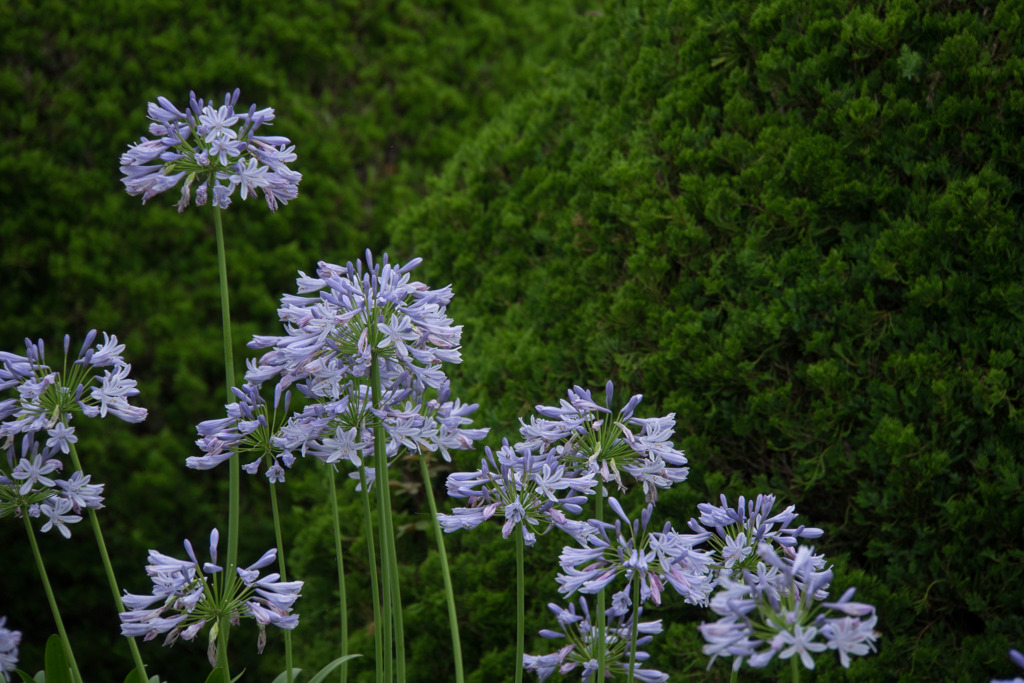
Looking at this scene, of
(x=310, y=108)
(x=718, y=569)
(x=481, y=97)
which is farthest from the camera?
(x=481, y=97)

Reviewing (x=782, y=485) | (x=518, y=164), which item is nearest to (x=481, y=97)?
(x=518, y=164)

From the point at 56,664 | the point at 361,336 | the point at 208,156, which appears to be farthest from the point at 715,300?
the point at 56,664

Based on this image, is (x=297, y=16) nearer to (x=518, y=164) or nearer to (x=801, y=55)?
(x=518, y=164)

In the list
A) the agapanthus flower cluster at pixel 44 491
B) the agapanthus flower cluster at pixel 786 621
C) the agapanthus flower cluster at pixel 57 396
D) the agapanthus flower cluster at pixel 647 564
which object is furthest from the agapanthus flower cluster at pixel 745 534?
the agapanthus flower cluster at pixel 44 491

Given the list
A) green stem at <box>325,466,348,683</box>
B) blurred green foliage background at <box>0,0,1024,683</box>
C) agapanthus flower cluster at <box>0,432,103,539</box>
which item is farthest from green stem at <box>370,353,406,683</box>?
blurred green foliage background at <box>0,0,1024,683</box>

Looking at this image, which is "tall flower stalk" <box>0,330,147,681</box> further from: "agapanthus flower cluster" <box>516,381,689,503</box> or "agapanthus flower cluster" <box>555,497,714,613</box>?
"agapanthus flower cluster" <box>555,497,714,613</box>
